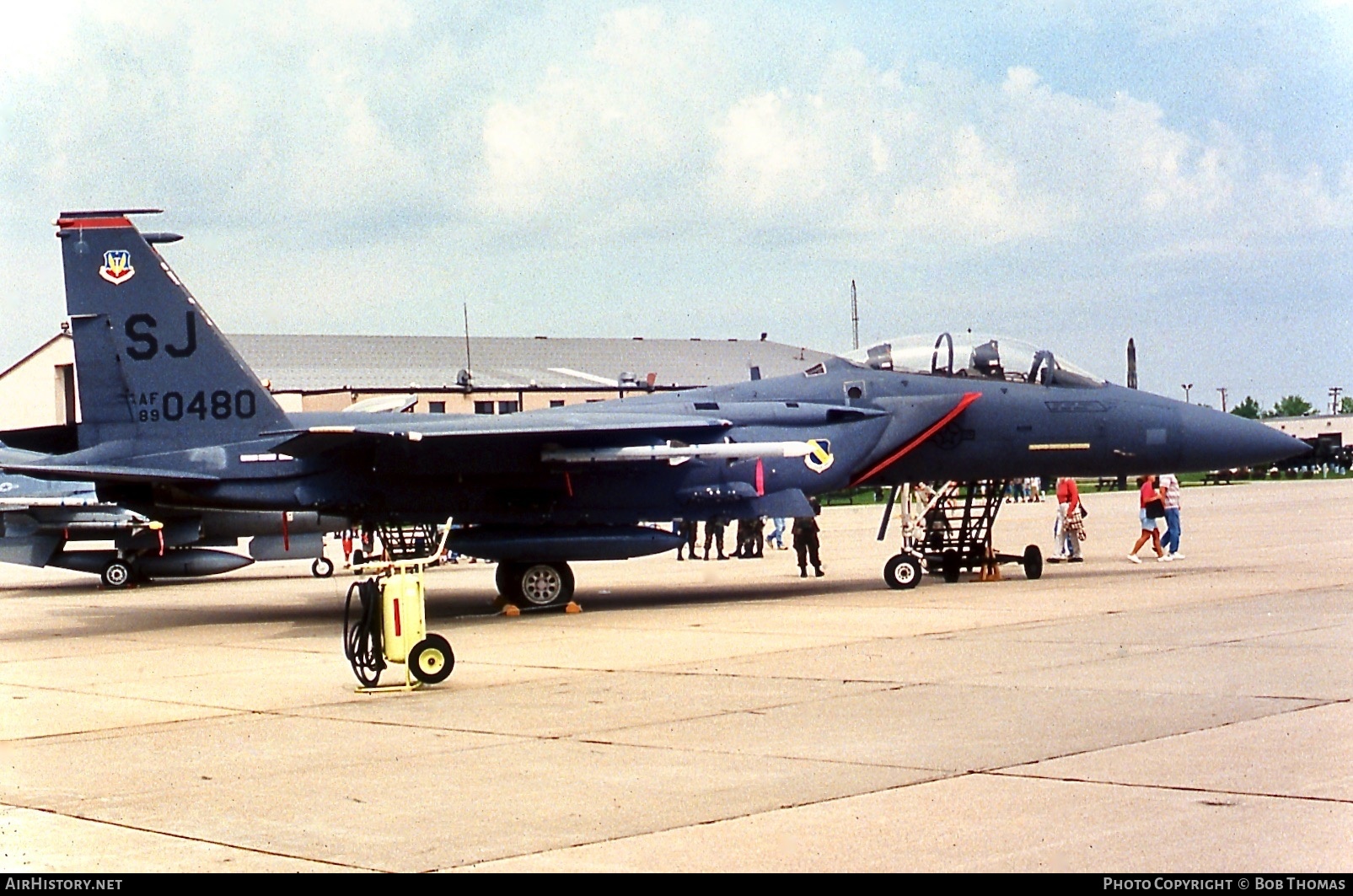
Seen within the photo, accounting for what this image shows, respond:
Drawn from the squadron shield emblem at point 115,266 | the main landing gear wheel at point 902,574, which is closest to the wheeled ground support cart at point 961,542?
the main landing gear wheel at point 902,574

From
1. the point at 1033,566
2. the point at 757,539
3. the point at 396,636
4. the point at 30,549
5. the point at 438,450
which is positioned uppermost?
the point at 438,450

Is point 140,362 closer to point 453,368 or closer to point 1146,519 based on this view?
point 1146,519

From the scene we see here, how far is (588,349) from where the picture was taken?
78562mm

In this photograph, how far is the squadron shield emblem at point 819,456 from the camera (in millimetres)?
18281

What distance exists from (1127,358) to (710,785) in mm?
19290

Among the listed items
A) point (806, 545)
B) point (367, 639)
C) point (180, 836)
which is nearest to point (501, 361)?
point (806, 545)

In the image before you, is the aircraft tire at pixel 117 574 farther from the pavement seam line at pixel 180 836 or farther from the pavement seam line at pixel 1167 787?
the pavement seam line at pixel 1167 787

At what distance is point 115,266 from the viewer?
56.2 ft

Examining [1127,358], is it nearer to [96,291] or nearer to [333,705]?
[96,291]

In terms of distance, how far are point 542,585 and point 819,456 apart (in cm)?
363

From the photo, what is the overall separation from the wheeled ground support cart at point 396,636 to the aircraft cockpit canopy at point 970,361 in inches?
357

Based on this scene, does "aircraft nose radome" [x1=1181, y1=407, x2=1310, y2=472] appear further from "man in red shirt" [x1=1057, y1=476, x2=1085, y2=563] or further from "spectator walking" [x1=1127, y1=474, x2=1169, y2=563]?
"man in red shirt" [x1=1057, y1=476, x2=1085, y2=563]

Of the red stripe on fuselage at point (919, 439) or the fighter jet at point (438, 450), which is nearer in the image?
the fighter jet at point (438, 450)
